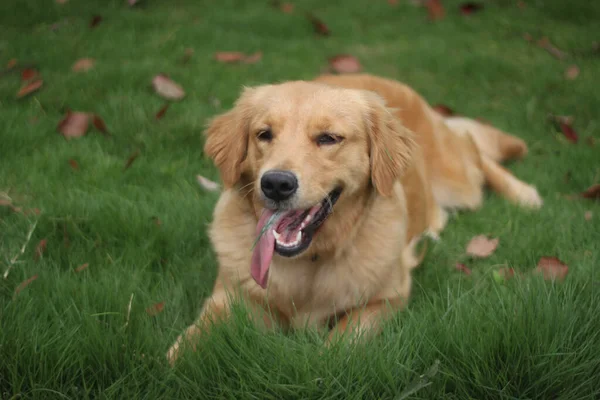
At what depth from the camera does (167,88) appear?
190 inches

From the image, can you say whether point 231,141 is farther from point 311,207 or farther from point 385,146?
point 385,146

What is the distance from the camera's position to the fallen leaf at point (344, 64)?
567cm

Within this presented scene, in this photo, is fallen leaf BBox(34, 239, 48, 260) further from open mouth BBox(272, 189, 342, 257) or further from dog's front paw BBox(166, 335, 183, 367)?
open mouth BBox(272, 189, 342, 257)

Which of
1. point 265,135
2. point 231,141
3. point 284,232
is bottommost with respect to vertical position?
point 284,232

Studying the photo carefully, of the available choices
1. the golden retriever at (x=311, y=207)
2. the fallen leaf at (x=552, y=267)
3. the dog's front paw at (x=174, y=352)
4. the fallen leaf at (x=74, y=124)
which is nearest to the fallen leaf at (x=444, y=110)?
the golden retriever at (x=311, y=207)

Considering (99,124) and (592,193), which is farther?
(99,124)

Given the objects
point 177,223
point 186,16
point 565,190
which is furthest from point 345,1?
point 177,223

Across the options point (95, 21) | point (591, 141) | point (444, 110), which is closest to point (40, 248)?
point (95, 21)

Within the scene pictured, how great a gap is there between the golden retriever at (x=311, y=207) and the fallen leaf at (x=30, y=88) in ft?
6.73

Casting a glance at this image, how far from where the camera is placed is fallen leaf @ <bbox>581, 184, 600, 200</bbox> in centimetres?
400

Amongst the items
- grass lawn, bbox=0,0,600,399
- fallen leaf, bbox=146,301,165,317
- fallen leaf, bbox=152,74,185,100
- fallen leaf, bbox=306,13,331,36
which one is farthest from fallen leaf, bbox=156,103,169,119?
fallen leaf, bbox=306,13,331,36

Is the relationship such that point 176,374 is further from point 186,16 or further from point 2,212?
point 186,16

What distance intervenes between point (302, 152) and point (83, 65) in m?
3.02

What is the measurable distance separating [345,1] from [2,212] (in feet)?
16.0
